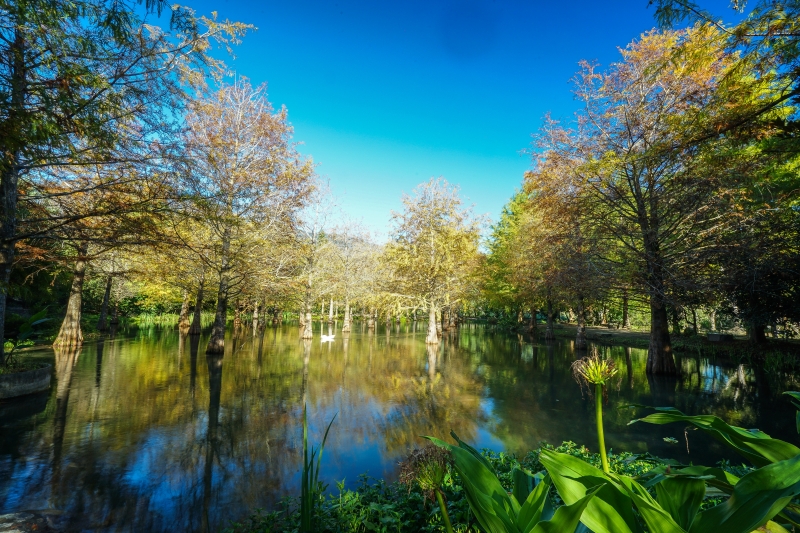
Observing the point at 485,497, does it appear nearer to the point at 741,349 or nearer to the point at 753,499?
the point at 753,499

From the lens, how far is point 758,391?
37.9 ft

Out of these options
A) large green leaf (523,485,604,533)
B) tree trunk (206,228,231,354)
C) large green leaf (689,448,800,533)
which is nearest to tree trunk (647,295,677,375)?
large green leaf (689,448,800,533)

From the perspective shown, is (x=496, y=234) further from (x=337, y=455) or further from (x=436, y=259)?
(x=337, y=455)

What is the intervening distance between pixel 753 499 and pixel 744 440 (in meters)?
0.72

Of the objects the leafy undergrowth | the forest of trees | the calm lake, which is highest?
the forest of trees

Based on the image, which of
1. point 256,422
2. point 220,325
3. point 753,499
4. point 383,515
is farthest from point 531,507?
point 220,325

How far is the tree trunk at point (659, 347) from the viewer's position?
46.8ft

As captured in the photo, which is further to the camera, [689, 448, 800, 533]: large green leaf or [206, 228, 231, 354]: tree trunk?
[206, 228, 231, 354]: tree trunk

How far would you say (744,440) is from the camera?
190cm

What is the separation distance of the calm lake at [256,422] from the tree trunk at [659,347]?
68 cm

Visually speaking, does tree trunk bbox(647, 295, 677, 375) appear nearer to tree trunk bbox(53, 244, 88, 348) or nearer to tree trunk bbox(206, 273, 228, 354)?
tree trunk bbox(206, 273, 228, 354)

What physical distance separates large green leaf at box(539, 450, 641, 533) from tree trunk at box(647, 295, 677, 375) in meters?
15.4

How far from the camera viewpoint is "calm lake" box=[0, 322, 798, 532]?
4.84 m

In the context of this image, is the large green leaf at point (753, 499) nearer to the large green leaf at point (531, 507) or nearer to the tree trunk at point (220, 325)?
the large green leaf at point (531, 507)
